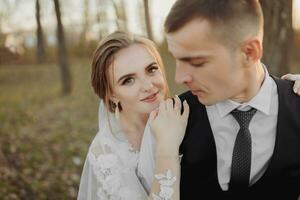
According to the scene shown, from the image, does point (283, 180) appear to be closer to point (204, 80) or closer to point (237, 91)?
point (237, 91)

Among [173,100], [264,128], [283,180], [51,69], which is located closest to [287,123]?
[264,128]

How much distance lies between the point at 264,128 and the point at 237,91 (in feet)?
0.71

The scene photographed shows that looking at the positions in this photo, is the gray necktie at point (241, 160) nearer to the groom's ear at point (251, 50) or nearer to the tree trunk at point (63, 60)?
the groom's ear at point (251, 50)

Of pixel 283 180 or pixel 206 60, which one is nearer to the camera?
pixel 206 60

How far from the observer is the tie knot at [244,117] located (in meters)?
2.00

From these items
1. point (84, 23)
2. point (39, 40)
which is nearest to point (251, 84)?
point (39, 40)

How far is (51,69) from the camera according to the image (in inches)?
491

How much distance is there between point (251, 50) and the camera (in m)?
1.88

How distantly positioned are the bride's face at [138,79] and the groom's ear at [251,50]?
72 centimetres

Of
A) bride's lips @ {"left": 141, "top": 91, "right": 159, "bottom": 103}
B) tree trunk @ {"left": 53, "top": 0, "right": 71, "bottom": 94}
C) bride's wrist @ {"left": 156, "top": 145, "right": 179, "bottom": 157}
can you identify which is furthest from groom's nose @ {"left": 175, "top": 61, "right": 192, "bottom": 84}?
tree trunk @ {"left": 53, "top": 0, "right": 71, "bottom": 94}

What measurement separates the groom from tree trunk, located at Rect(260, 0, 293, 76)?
167cm

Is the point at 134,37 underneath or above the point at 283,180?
above

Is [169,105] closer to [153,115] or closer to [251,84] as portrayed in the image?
[153,115]

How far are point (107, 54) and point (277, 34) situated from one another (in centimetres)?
174
